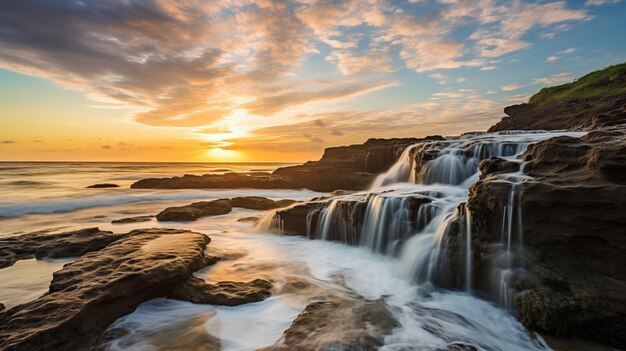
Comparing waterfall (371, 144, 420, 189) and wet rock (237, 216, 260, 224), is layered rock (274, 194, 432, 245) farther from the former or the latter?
waterfall (371, 144, 420, 189)

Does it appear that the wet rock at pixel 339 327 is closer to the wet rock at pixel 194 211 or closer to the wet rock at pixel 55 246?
the wet rock at pixel 55 246

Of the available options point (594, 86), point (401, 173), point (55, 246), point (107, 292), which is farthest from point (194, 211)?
point (594, 86)

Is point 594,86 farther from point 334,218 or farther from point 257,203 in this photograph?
point 257,203

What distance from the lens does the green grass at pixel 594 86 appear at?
954 inches

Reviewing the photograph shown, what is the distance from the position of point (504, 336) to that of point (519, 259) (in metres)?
1.58

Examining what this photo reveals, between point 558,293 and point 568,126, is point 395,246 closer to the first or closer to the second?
point 558,293

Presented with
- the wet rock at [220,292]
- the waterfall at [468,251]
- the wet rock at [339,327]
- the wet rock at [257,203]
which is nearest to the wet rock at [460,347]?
the wet rock at [339,327]

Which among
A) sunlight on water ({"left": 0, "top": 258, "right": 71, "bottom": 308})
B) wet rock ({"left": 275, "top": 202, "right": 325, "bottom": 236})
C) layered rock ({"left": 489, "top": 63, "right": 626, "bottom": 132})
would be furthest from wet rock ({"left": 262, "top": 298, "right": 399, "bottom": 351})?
layered rock ({"left": 489, "top": 63, "right": 626, "bottom": 132})

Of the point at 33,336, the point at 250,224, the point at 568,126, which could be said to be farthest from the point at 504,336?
the point at 568,126

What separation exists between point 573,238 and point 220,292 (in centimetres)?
666

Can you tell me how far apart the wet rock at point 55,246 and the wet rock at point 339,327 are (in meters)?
6.97

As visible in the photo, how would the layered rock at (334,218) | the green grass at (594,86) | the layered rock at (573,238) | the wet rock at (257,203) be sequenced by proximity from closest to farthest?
the layered rock at (573,238) < the layered rock at (334,218) < the wet rock at (257,203) < the green grass at (594,86)

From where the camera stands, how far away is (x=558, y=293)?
17.2ft

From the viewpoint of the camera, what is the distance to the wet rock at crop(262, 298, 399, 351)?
4.68 m
